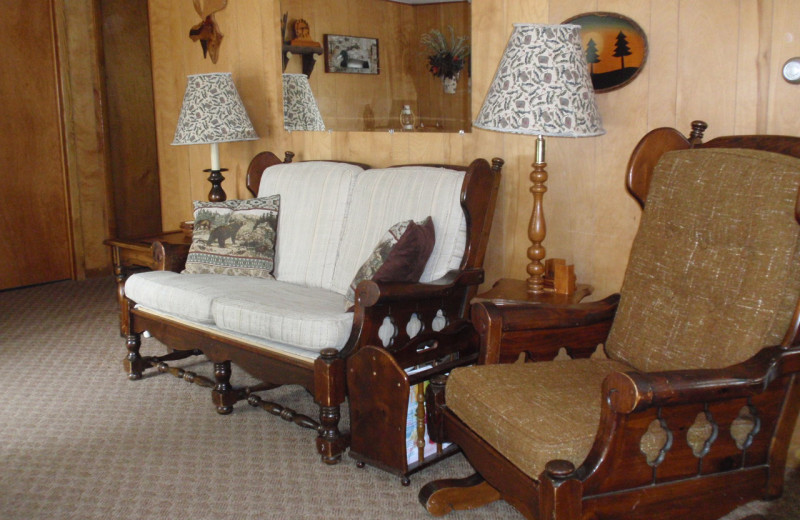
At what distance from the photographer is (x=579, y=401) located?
1729 millimetres

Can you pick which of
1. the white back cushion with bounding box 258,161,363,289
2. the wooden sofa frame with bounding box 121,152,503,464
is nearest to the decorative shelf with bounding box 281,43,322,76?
the white back cushion with bounding box 258,161,363,289

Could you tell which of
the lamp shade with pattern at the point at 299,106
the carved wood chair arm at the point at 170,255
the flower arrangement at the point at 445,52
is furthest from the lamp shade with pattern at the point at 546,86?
the carved wood chair arm at the point at 170,255

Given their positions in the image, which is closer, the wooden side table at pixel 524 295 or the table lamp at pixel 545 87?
the table lamp at pixel 545 87

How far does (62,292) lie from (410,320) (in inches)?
132

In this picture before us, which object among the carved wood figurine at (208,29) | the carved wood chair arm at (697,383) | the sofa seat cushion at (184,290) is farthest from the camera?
the carved wood figurine at (208,29)

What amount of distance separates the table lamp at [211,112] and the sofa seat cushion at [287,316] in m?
1.00

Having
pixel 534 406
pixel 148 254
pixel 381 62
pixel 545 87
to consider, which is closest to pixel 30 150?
pixel 148 254

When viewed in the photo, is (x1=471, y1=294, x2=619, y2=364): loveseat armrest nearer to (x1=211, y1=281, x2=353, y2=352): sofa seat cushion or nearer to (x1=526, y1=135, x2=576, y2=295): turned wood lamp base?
(x1=526, y1=135, x2=576, y2=295): turned wood lamp base

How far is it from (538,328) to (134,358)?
1.95 meters

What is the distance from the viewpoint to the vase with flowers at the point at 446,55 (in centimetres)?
292

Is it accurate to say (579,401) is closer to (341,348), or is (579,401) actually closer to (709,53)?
(341,348)

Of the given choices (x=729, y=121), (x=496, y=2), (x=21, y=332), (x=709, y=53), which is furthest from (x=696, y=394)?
(x=21, y=332)

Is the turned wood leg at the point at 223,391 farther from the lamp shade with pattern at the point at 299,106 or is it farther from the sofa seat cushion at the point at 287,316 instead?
the lamp shade with pattern at the point at 299,106

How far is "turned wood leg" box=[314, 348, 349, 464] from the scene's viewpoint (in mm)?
2336
